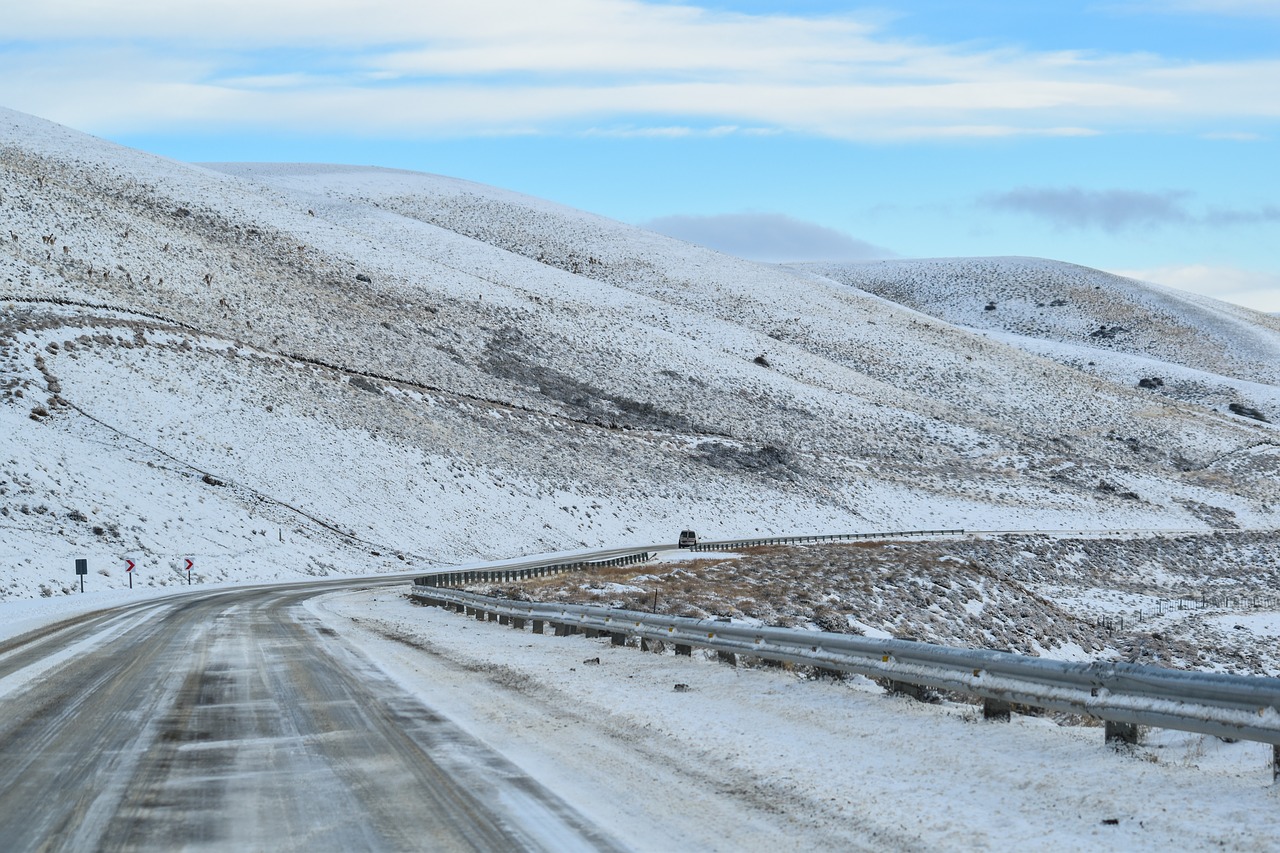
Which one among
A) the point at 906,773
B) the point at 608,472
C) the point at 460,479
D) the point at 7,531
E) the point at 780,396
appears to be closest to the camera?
the point at 906,773

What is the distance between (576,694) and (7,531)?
2874cm

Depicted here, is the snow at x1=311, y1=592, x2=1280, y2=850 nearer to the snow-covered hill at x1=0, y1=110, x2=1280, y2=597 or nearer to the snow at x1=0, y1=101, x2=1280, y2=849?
the snow at x1=0, y1=101, x2=1280, y2=849

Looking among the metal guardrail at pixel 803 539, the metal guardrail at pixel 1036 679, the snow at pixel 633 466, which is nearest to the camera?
the metal guardrail at pixel 1036 679

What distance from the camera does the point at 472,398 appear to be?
68.1 meters

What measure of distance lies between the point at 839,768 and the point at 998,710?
220 centimetres

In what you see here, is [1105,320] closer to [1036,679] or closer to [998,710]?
[998,710]

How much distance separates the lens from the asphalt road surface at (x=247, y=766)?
712 centimetres

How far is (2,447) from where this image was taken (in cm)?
4081

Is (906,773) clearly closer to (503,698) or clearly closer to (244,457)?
(503,698)

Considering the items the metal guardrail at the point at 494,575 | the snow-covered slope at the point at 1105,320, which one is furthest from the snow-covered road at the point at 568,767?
the snow-covered slope at the point at 1105,320

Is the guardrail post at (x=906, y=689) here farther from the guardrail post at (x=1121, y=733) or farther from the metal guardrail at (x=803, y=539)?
the metal guardrail at (x=803, y=539)

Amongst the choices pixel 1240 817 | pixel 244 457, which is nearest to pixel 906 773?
pixel 1240 817

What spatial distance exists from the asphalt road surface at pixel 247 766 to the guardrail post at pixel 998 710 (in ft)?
14.1

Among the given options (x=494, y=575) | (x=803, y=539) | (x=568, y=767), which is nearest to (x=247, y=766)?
(x=568, y=767)
